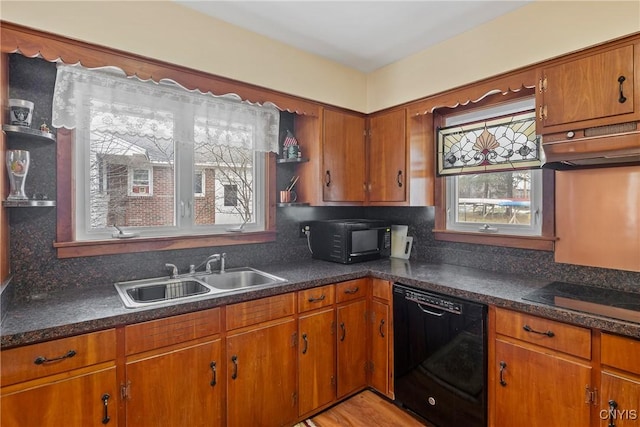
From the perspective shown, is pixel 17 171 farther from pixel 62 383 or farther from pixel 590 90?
pixel 590 90

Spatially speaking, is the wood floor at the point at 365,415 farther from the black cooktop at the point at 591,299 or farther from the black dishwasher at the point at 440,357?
the black cooktop at the point at 591,299

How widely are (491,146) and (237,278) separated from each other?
2.08 metres

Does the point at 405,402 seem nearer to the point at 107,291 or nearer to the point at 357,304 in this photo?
the point at 357,304

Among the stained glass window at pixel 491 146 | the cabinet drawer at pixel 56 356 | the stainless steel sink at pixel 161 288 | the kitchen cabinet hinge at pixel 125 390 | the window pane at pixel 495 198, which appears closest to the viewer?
the cabinet drawer at pixel 56 356

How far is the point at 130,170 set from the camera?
2035mm

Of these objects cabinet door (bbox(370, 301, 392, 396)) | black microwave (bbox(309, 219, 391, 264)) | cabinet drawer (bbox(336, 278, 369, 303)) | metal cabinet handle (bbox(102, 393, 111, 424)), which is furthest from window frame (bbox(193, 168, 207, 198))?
cabinet door (bbox(370, 301, 392, 396))

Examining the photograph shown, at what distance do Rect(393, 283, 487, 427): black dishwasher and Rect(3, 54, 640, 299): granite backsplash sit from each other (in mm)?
698

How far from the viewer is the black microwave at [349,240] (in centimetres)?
250

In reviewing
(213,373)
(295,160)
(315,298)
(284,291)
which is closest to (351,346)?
(315,298)

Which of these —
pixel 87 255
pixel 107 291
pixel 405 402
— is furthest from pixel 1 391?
pixel 405 402

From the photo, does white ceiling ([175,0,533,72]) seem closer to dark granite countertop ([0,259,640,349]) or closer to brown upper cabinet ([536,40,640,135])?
brown upper cabinet ([536,40,640,135])

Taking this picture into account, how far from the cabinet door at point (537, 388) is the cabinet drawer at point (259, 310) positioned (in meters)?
1.16

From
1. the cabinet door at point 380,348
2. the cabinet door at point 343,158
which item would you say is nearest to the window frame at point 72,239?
the cabinet door at point 343,158

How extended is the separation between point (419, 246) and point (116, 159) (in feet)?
7.69
